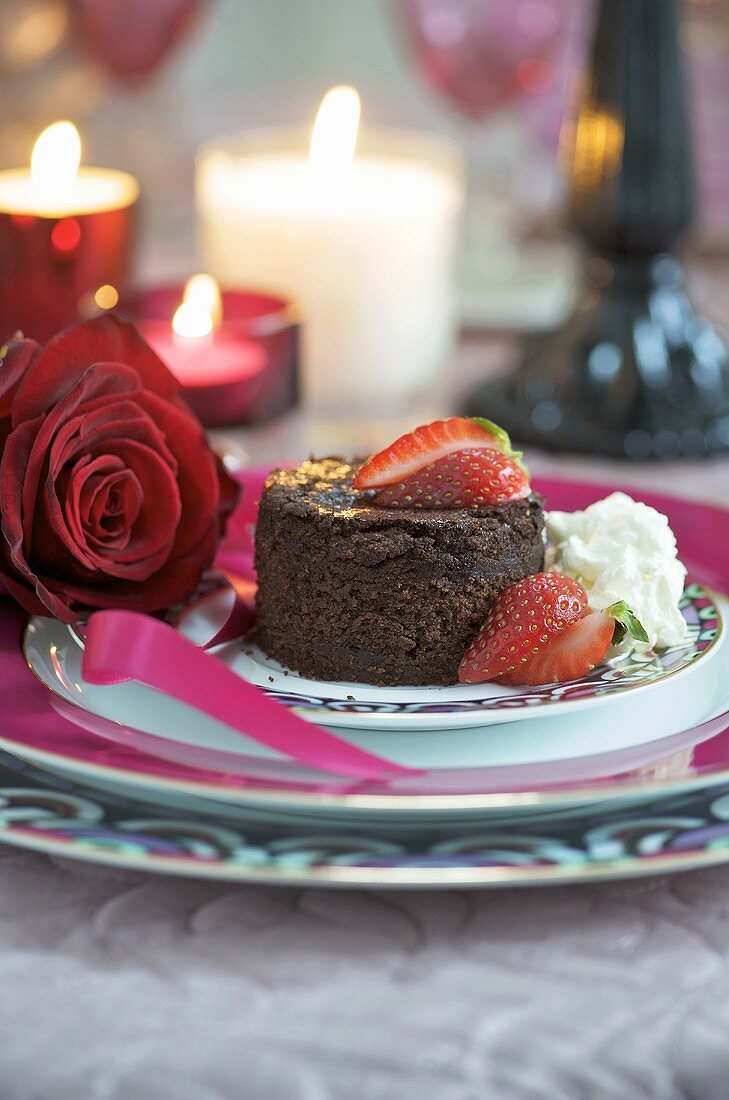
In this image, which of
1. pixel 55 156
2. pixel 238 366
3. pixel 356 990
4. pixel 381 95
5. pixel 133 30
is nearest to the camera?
pixel 356 990

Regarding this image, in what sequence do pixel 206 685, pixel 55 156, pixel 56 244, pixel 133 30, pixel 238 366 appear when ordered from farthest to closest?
pixel 133 30 → pixel 55 156 → pixel 56 244 → pixel 238 366 → pixel 206 685

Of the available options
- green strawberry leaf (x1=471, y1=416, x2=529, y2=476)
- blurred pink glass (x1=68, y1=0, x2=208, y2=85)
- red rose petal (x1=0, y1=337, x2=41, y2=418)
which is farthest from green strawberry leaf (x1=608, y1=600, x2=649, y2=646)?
blurred pink glass (x1=68, y1=0, x2=208, y2=85)

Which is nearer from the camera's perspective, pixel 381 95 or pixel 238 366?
pixel 238 366

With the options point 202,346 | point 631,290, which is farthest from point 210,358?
point 631,290

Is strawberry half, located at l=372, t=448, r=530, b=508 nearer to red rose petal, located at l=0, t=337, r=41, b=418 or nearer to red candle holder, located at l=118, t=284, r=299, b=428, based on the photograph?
red rose petal, located at l=0, t=337, r=41, b=418

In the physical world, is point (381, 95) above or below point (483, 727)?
above

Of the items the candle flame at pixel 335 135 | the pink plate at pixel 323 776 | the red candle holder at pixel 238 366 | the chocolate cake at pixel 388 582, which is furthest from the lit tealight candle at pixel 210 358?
the pink plate at pixel 323 776

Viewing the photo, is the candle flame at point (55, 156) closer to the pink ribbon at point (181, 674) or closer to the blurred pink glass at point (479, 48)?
the blurred pink glass at point (479, 48)

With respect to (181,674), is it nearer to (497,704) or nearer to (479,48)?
(497,704)
